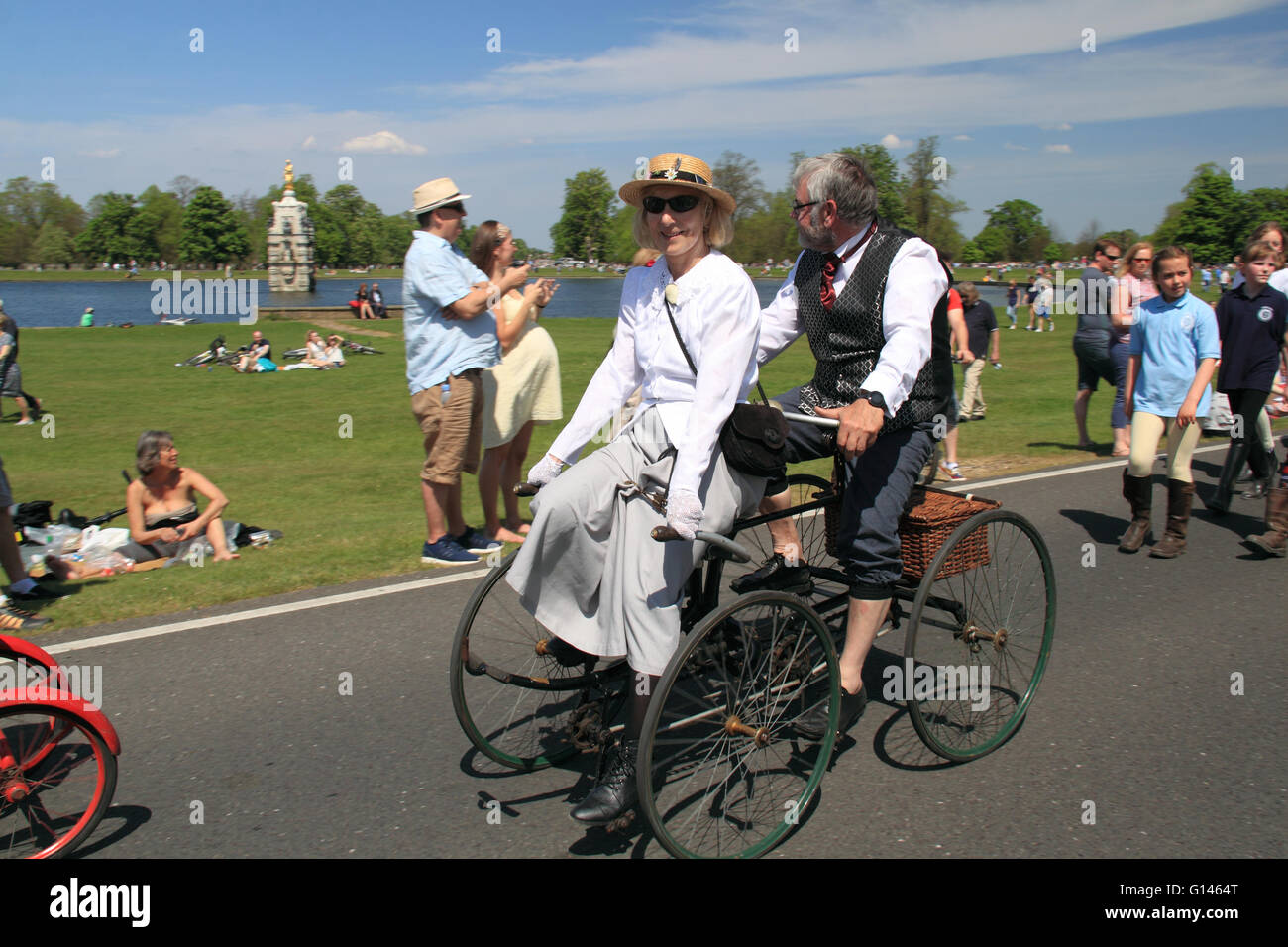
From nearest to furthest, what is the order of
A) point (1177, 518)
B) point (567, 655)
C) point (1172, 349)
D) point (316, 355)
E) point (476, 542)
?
point (567, 655), point (1172, 349), point (1177, 518), point (476, 542), point (316, 355)

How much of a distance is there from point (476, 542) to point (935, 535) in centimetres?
402

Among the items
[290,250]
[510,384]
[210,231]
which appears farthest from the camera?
[210,231]

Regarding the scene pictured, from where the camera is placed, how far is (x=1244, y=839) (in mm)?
3445

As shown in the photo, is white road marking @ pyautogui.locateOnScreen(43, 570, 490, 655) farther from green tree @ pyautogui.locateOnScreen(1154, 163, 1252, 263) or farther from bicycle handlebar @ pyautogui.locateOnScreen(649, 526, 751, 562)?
green tree @ pyautogui.locateOnScreen(1154, 163, 1252, 263)

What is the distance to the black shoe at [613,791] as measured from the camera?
3.24 meters

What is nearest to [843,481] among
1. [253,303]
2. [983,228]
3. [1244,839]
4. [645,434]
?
[645,434]

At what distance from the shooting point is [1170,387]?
Answer: 7.02 meters

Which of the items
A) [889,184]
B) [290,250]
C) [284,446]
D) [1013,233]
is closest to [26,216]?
[290,250]

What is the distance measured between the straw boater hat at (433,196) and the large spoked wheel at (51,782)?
4176 millimetres

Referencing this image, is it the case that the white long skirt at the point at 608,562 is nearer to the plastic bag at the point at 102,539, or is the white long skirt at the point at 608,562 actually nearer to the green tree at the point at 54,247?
the plastic bag at the point at 102,539

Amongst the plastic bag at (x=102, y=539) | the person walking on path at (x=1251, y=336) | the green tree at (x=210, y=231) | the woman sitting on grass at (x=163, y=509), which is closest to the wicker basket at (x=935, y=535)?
the person walking on path at (x=1251, y=336)

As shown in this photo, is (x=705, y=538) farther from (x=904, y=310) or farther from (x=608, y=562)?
(x=904, y=310)

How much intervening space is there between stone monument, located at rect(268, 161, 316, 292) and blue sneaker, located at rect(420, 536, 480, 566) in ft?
211

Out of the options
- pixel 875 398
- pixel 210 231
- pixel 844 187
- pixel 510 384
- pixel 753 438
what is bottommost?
pixel 753 438
